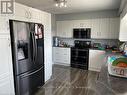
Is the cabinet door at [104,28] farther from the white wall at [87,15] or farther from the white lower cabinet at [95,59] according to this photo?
the white lower cabinet at [95,59]

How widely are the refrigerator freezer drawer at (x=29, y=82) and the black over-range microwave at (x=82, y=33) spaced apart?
100 inches

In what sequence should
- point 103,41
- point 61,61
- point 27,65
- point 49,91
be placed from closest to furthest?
point 27,65
point 49,91
point 103,41
point 61,61

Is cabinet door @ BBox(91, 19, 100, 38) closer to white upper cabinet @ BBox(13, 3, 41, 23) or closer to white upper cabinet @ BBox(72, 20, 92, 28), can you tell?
white upper cabinet @ BBox(72, 20, 92, 28)

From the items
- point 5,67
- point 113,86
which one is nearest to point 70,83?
point 5,67

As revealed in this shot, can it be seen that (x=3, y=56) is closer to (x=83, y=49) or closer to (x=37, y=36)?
(x=37, y=36)

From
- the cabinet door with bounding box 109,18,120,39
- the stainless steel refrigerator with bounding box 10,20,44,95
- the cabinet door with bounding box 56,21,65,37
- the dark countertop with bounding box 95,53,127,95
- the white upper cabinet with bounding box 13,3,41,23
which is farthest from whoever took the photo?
the cabinet door with bounding box 56,21,65,37

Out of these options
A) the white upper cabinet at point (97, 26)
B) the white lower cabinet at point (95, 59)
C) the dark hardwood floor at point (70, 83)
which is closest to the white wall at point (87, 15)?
the white upper cabinet at point (97, 26)

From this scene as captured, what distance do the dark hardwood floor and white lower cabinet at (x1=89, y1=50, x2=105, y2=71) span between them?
285 mm

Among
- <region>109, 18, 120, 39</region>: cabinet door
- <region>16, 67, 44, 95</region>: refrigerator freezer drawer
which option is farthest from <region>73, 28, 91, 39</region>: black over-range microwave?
<region>16, 67, 44, 95</region>: refrigerator freezer drawer

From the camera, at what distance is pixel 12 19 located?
2080mm

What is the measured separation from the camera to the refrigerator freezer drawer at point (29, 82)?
2.26 meters

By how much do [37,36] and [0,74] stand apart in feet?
3.82

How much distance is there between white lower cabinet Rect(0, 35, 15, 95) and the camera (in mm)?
1904

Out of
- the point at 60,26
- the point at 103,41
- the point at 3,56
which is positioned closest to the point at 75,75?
the point at 103,41
